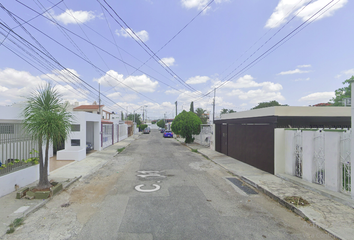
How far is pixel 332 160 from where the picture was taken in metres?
6.45

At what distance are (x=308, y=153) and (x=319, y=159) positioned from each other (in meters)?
0.44

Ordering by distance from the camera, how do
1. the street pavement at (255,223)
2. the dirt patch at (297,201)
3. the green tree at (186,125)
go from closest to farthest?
the street pavement at (255,223) → the dirt patch at (297,201) → the green tree at (186,125)

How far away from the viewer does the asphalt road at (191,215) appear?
4.32 metres

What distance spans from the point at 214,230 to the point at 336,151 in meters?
4.71

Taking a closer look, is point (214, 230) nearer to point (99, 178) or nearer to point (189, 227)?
point (189, 227)

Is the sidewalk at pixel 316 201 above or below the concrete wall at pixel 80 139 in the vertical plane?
below

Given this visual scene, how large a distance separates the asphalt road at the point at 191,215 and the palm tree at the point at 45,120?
2537mm

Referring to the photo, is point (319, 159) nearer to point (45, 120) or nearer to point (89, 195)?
point (89, 195)

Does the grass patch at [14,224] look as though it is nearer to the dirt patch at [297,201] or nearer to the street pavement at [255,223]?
the street pavement at [255,223]

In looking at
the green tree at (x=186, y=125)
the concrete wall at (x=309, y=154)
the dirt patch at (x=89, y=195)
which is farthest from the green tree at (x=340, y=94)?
the dirt patch at (x=89, y=195)

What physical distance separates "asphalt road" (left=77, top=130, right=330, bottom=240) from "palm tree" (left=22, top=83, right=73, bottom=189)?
254cm

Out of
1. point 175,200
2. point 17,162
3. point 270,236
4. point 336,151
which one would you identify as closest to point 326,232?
point 270,236

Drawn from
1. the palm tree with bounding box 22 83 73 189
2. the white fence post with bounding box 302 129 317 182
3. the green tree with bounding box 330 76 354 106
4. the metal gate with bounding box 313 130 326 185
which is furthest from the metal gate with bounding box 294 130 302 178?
the green tree with bounding box 330 76 354 106

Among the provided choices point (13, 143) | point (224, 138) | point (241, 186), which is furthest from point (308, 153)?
point (13, 143)
